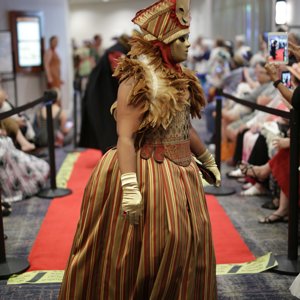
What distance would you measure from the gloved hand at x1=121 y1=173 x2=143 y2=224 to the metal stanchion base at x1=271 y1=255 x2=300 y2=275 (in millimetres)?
1482

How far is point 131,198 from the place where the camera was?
238 cm

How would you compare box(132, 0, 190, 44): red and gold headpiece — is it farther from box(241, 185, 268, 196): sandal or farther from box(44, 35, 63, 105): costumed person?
box(44, 35, 63, 105): costumed person

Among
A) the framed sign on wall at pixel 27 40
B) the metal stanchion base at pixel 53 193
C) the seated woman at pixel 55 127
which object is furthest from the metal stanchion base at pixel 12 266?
the framed sign on wall at pixel 27 40

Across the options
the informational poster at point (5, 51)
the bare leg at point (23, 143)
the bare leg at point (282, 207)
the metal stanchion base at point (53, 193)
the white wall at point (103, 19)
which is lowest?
the metal stanchion base at point (53, 193)

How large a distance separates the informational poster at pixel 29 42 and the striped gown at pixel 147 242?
8203 millimetres

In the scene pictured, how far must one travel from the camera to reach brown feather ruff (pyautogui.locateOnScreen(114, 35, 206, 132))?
248cm

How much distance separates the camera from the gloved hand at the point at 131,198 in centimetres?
238

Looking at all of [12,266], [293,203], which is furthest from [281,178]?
[12,266]

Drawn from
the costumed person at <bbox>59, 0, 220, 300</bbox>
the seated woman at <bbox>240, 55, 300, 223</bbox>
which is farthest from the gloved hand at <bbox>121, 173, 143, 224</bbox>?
the seated woman at <bbox>240, 55, 300, 223</bbox>

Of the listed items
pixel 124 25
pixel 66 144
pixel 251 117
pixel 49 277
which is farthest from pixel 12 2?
pixel 124 25

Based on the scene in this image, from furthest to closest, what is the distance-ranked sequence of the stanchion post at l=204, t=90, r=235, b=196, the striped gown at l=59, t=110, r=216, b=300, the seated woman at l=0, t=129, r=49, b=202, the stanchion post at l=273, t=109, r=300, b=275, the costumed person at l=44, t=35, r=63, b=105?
the costumed person at l=44, t=35, r=63, b=105 → the stanchion post at l=204, t=90, r=235, b=196 → the seated woman at l=0, t=129, r=49, b=202 → the stanchion post at l=273, t=109, r=300, b=275 → the striped gown at l=59, t=110, r=216, b=300

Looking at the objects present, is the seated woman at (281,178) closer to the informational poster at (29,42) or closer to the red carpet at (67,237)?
the red carpet at (67,237)

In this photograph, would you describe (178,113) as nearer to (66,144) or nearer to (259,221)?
(259,221)

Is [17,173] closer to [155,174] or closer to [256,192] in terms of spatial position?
[256,192]
